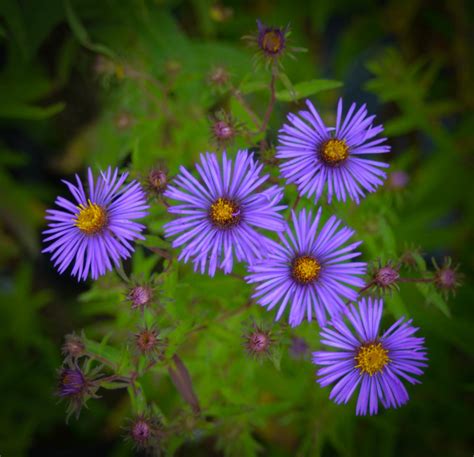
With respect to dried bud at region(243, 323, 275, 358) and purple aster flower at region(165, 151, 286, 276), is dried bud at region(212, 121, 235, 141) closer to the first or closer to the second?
purple aster flower at region(165, 151, 286, 276)

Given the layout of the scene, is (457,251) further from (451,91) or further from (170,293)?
(170,293)

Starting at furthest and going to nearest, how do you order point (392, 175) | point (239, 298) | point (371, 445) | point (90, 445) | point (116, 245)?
point (90, 445)
point (371, 445)
point (392, 175)
point (239, 298)
point (116, 245)

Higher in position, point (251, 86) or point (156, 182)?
point (251, 86)

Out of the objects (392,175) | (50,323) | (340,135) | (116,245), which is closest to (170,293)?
(116,245)

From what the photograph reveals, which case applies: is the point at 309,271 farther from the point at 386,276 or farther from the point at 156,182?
the point at 156,182

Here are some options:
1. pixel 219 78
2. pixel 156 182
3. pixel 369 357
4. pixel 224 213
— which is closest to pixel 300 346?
pixel 369 357
